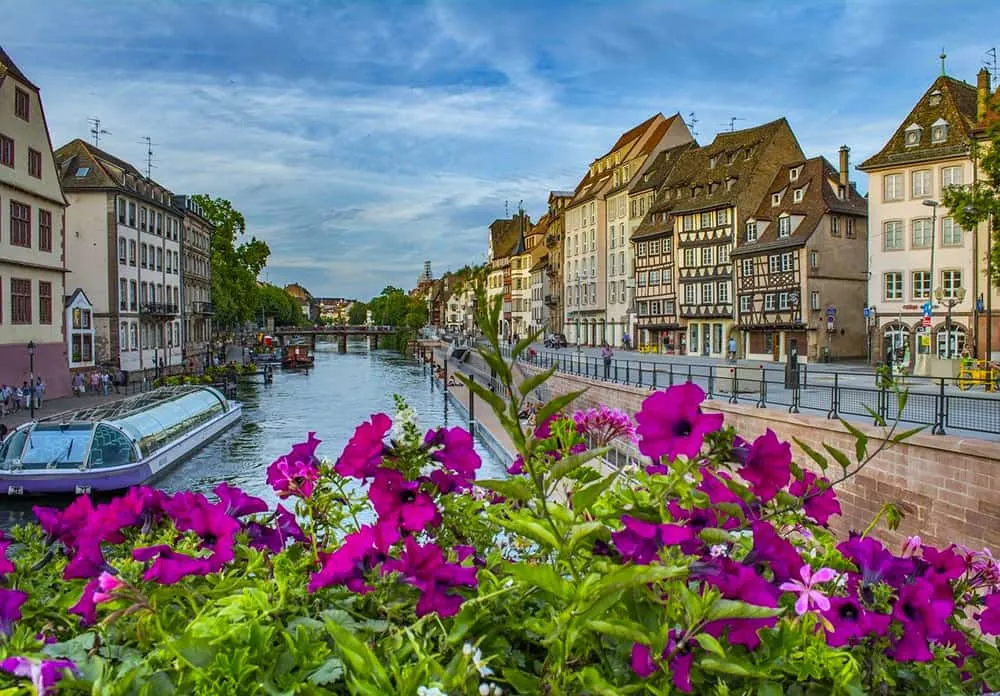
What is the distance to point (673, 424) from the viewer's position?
1.89 m

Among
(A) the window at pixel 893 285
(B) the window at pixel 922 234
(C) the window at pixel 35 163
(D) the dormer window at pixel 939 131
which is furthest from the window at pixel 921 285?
(C) the window at pixel 35 163

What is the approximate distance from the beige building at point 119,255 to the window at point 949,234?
42.5 meters

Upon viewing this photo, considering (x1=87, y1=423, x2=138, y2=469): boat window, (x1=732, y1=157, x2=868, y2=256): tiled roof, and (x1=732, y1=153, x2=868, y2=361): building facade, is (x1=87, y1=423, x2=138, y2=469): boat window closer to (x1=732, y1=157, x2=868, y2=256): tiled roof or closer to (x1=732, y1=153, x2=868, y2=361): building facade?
(x1=732, y1=153, x2=868, y2=361): building facade

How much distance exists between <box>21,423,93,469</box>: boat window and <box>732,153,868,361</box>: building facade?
35096 millimetres

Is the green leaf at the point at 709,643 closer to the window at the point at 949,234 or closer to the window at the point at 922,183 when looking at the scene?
the window at the point at 949,234

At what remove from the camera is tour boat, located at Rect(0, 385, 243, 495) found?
20141 millimetres

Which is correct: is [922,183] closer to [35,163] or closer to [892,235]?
[892,235]

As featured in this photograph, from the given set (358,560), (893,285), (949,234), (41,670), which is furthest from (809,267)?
(41,670)

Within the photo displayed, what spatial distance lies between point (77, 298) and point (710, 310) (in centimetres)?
3546

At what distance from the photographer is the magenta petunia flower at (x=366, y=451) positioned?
7.13ft

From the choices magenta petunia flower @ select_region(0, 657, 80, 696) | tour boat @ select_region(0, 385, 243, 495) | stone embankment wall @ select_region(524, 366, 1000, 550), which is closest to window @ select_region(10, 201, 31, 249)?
tour boat @ select_region(0, 385, 243, 495)

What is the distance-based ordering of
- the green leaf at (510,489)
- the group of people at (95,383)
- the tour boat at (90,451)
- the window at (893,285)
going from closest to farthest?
the green leaf at (510,489)
the tour boat at (90,451)
the group of people at (95,383)
the window at (893,285)

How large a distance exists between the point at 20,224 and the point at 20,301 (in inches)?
125

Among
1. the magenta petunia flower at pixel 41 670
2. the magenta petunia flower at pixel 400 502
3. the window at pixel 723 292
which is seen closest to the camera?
the magenta petunia flower at pixel 41 670
